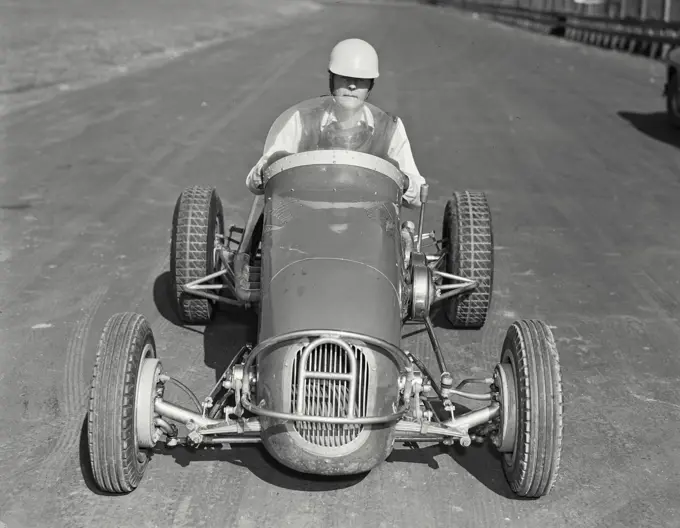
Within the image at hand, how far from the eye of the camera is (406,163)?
646 centimetres

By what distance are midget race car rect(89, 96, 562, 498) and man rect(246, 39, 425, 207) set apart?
0.42m

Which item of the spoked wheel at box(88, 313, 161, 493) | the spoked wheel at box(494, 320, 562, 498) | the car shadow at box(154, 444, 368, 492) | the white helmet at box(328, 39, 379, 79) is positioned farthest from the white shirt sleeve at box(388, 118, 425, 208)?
the spoked wheel at box(88, 313, 161, 493)

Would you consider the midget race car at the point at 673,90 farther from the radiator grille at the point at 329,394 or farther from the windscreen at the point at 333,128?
the radiator grille at the point at 329,394

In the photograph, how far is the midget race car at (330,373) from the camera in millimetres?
4492

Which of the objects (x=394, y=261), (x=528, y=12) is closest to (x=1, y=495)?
(x=394, y=261)

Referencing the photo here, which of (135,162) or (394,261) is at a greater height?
(394,261)

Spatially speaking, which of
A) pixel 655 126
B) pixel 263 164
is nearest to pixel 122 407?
pixel 263 164

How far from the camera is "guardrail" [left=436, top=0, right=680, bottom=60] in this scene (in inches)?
1110

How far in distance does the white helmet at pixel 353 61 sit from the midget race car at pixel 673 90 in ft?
38.4

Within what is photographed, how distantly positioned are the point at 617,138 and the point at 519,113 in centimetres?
254

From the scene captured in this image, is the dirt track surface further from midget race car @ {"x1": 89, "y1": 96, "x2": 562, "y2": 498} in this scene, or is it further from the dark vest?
the dark vest

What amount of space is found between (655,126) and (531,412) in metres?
13.2

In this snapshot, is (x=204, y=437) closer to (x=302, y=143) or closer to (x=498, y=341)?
(x=302, y=143)

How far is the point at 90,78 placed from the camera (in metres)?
20.2
